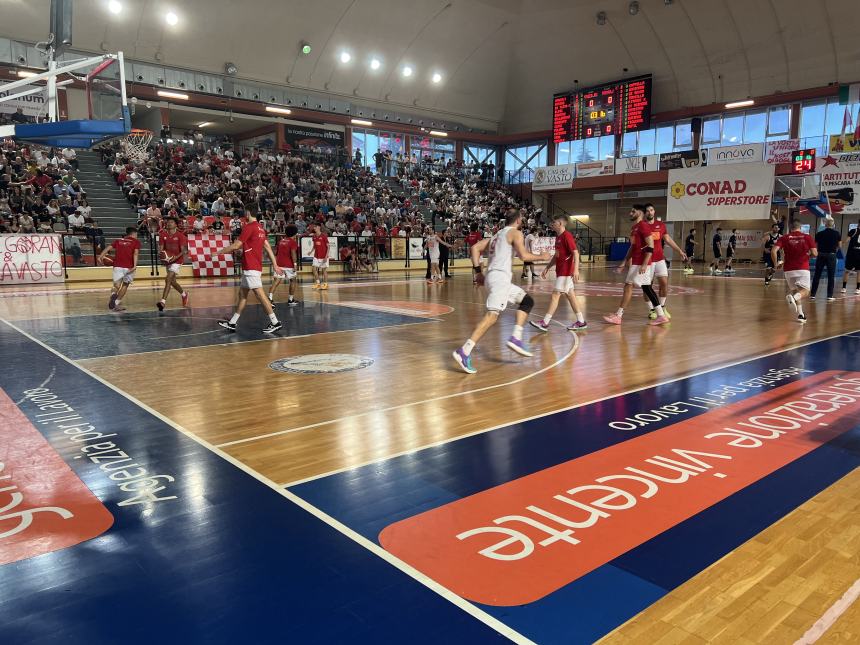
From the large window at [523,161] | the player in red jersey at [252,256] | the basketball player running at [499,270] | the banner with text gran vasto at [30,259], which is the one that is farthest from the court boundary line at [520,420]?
the large window at [523,161]

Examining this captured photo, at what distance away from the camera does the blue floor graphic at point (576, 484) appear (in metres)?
2.53

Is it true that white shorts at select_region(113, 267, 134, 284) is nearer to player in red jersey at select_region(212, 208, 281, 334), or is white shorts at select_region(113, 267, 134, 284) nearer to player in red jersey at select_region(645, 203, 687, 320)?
player in red jersey at select_region(212, 208, 281, 334)

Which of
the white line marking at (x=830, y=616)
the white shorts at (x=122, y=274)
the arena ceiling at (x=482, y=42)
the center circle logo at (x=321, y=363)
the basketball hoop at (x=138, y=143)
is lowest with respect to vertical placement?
the white line marking at (x=830, y=616)

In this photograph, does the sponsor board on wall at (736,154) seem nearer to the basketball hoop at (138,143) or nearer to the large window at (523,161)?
the large window at (523,161)

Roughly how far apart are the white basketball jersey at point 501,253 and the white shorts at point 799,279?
6.28 meters

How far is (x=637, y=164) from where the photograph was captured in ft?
115

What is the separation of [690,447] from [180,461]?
3.51 m

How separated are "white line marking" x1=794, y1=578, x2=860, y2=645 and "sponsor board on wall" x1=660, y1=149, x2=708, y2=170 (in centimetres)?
3275

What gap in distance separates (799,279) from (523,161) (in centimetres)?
3565

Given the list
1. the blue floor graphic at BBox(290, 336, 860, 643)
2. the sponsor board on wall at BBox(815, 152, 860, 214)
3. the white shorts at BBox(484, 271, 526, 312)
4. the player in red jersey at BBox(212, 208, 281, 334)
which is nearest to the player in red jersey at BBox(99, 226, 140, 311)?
the player in red jersey at BBox(212, 208, 281, 334)

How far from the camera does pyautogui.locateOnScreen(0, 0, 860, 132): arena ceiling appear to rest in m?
27.8

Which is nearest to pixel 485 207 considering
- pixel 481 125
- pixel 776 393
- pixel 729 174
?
pixel 481 125

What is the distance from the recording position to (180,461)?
4113 millimetres

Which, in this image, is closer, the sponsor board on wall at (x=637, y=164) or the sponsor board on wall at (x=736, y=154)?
the sponsor board on wall at (x=736, y=154)
